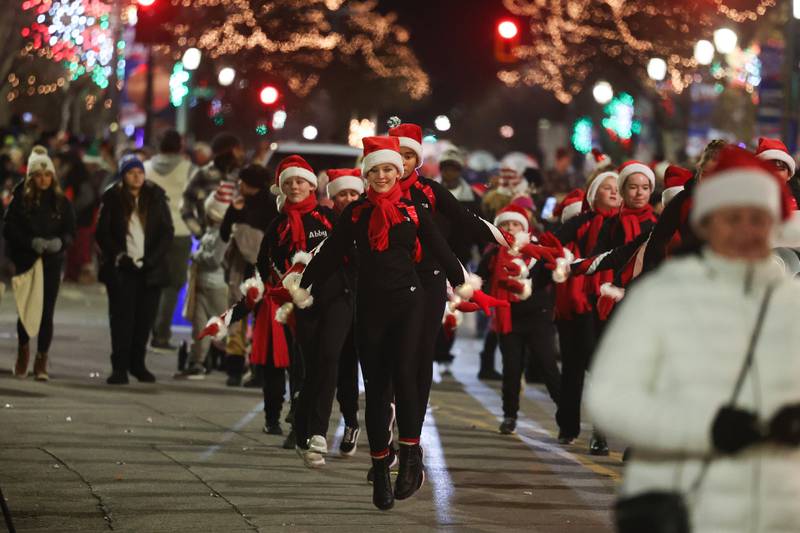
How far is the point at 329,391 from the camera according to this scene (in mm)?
11375

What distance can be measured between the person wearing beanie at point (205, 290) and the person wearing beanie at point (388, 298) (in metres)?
6.18

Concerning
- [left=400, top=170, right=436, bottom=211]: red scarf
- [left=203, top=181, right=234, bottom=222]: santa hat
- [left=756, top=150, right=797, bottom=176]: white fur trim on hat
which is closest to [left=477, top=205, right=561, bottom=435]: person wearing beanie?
[left=756, top=150, right=797, bottom=176]: white fur trim on hat

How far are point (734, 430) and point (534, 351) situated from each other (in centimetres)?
890

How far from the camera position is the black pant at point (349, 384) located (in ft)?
38.7

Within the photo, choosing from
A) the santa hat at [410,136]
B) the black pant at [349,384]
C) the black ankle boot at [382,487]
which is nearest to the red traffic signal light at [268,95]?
the black pant at [349,384]

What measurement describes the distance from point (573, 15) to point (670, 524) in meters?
40.5

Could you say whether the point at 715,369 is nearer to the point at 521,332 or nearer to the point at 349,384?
the point at 349,384

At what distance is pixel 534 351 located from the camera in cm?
1377

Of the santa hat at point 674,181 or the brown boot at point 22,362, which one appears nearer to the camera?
the santa hat at point 674,181

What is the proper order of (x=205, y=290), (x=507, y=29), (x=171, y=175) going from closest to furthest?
(x=205, y=290) → (x=171, y=175) → (x=507, y=29)

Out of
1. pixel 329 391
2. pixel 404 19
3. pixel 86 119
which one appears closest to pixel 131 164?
pixel 329 391

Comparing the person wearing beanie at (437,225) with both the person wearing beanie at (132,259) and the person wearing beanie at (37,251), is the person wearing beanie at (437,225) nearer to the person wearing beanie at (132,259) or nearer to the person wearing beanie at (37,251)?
the person wearing beanie at (132,259)

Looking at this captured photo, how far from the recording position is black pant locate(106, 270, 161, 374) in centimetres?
1571

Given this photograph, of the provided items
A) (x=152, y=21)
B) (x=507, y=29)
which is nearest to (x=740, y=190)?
(x=152, y=21)
